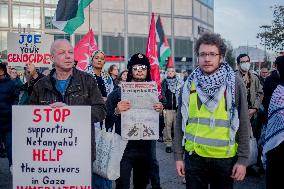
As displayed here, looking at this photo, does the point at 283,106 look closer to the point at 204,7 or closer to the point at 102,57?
the point at 102,57

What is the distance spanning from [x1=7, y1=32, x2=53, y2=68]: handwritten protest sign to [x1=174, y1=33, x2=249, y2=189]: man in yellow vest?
189 inches

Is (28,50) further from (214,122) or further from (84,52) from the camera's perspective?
(214,122)

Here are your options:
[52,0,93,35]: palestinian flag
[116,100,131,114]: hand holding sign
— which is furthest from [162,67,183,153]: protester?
[116,100,131,114]: hand holding sign

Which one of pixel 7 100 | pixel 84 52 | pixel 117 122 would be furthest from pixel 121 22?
pixel 117 122

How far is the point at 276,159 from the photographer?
4148 millimetres

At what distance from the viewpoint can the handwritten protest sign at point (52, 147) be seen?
3672 mm

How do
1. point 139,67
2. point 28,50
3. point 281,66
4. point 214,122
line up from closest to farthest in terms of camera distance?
1. point 214,122
2. point 281,66
3. point 139,67
4. point 28,50

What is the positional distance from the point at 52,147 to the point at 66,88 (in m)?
0.56

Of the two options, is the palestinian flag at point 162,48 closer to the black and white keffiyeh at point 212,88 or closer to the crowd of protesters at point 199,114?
the crowd of protesters at point 199,114

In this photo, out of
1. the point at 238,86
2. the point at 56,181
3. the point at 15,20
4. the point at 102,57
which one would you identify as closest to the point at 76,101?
the point at 56,181

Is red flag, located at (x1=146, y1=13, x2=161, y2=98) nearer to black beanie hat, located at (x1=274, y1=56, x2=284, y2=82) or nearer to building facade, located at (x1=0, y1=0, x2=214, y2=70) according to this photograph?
black beanie hat, located at (x1=274, y1=56, x2=284, y2=82)

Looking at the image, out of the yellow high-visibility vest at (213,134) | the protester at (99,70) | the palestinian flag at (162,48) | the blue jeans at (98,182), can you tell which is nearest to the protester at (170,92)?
the palestinian flag at (162,48)

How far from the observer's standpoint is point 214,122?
3402 millimetres

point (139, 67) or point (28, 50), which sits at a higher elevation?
point (28, 50)
